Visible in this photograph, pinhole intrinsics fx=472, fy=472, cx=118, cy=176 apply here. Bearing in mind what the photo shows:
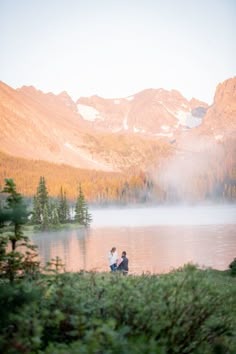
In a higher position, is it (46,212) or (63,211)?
(46,212)

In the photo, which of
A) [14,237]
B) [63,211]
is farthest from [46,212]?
[14,237]

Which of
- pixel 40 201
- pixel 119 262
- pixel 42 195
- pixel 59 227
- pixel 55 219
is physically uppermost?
pixel 42 195

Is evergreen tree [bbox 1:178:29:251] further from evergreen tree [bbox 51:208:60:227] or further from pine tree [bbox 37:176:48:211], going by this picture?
evergreen tree [bbox 51:208:60:227]

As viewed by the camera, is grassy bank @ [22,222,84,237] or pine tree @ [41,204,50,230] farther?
grassy bank @ [22,222,84,237]

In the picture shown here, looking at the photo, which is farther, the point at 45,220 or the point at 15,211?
the point at 45,220

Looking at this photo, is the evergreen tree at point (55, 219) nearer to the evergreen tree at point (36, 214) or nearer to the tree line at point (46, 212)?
the tree line at point (46, 212)

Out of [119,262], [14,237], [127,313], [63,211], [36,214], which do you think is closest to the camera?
[127,313]

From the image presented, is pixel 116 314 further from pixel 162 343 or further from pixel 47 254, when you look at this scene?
pixel 47 254

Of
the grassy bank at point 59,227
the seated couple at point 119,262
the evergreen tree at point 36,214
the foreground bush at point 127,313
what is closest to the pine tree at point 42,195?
the evergreen tree at point 36,214

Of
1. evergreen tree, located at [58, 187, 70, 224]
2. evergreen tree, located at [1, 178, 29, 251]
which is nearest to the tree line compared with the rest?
evergreen tree, located at [58, 187, 70, 224]

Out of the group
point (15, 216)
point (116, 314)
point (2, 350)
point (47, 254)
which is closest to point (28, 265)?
point (15, 216)

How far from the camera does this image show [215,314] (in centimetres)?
823

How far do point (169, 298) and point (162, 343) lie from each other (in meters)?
0.83

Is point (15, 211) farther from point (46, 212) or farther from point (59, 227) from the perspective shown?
point (59, 227)
